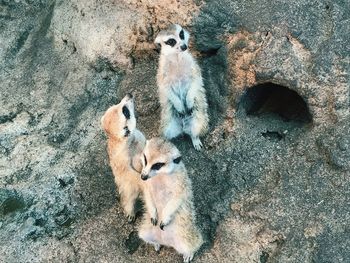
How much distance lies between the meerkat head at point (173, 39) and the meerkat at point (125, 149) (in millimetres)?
392

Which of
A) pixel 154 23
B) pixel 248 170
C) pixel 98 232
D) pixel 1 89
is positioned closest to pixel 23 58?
pixel 1 89

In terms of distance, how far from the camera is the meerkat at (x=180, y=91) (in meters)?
3.47

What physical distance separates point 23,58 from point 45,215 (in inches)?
52.3

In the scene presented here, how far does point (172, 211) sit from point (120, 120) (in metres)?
0.51

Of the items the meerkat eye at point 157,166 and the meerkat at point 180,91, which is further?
the meerkat at point 180,91

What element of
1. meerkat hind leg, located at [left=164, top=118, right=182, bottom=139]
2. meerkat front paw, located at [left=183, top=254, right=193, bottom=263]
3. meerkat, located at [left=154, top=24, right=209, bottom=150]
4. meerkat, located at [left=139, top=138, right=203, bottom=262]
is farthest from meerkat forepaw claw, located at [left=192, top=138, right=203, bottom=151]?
meerkat front paw, located at [left=183, top=254, right=193, bottom=263]

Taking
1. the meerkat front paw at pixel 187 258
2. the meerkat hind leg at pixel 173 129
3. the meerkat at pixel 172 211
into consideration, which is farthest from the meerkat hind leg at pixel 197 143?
the meerkat front paw at pixel 187 258

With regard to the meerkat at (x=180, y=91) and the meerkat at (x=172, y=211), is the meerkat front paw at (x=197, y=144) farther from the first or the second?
the meerkat at (x=172, y=211)

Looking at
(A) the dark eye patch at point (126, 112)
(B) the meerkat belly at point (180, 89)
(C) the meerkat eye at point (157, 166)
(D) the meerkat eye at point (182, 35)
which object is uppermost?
(D) the meerkat eye at point (182, 35)

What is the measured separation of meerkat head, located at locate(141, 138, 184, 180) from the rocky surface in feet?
1.37

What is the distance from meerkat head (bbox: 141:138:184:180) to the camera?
290cm

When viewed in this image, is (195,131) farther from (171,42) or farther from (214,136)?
(171,42)

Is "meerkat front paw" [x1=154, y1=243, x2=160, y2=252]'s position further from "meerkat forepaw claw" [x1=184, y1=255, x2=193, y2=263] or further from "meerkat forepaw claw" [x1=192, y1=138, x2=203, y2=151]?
"meerkat forepaw claw" [x1=192, y1=138, x2=203, y2=151]

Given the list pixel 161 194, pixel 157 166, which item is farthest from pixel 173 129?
pixel 157 166
